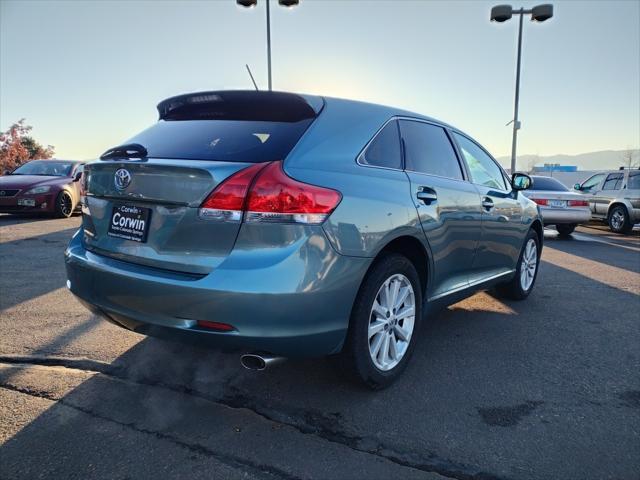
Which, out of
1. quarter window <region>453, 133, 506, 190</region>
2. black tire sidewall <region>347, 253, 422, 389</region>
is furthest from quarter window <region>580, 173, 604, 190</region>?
black tire sidewall <region>347, 253, 422, 389</region>

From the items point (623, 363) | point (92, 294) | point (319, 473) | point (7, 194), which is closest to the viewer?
point (319, 473)

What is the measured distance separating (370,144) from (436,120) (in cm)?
116

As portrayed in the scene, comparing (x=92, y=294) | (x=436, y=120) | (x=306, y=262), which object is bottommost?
(x=92, y=294)

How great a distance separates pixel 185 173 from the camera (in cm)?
235

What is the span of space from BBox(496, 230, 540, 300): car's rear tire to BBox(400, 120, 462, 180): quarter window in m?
1.67

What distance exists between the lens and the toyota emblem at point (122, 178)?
256 centimetres

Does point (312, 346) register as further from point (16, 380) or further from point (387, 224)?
point (16, 380)

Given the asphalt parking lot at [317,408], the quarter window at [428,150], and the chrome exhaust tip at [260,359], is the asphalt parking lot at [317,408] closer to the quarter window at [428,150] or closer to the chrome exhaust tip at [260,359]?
the chrome exhaust tip at [260,359]

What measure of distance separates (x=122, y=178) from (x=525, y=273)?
4.18 meters

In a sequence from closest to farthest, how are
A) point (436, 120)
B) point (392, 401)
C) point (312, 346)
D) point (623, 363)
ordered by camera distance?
point (312, 346), point (392, 401), point (623, 363), point (436, 120)

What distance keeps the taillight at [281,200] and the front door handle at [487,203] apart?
214 cm

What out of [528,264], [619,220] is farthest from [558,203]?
[528,264]

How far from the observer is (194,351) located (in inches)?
136

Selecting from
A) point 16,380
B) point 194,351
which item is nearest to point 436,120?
point 194,351
